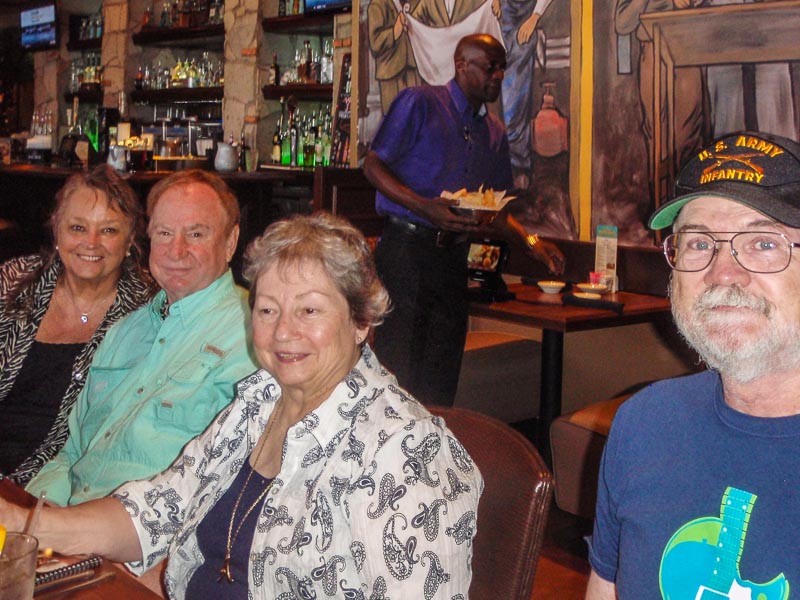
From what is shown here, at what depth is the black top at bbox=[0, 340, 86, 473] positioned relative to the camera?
250 cm

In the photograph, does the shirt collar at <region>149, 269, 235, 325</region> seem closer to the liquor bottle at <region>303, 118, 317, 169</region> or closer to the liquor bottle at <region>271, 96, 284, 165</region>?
the liquor bottle at <region>303, 118, 317, 169</region>

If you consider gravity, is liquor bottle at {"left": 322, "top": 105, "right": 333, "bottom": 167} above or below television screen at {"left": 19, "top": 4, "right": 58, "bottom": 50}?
below

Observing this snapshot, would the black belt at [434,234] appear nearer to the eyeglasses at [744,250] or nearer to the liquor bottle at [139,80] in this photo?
the eyeglasses at [744,250]

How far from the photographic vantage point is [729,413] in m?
1.29

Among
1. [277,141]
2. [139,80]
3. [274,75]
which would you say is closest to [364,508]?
[277,141]

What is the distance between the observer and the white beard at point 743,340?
4.10 ft

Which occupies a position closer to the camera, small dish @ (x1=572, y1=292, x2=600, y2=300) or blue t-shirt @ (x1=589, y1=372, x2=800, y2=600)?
blue t-shirt @ (x1=589, y1=372, x2=800, y2=600)

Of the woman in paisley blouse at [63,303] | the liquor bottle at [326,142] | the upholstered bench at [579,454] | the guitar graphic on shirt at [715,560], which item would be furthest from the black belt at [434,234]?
the liquor bottle at [326,142]

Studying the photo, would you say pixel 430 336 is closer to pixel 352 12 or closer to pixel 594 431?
pixel 594 431

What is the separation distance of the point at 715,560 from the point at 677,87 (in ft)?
11.3

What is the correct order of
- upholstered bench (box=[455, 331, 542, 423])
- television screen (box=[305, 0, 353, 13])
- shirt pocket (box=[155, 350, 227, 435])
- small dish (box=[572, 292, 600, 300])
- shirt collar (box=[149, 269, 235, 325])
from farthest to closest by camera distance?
television screen (box=[305, 0, 353, 13]) → upholstered bench (box=[455, 331, 542, 423]) → small dish (box=[572, 292, 600, 300]) → shirt collar (box=[149, 269, 235, 325]) → shirt pocket (box=[155, 350, 227, 435])

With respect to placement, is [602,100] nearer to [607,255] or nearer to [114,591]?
[607,255]

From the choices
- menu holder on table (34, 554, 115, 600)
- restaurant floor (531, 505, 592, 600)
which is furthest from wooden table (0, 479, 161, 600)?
restaurant floor (531, 505, 592, 600)

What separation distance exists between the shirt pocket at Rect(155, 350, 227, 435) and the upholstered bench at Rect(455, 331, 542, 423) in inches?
104
